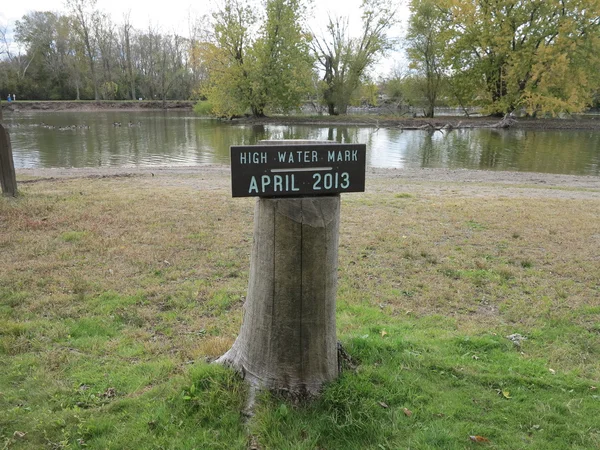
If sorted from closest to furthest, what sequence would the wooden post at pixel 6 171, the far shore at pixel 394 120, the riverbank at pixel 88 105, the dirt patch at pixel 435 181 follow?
the wooden post at pixel 6 171, the dirt patch at pixel 435 181, the far shore at pixel 394 120, the riverbank at pixel 88 105

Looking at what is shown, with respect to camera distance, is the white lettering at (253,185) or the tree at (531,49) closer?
the white lettering at (253,185)

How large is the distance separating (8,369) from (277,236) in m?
2.09

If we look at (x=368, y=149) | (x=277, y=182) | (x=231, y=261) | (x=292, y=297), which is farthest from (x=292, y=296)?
(x=368, y=149)

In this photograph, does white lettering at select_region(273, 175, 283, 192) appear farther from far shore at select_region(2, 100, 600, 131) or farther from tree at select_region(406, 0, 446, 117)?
tree at select_region(406, 0, 446, 117)

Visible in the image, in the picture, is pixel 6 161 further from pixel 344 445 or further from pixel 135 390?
pixel 344 445

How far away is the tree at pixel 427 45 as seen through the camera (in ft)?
157

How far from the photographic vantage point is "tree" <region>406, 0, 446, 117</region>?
157 ft

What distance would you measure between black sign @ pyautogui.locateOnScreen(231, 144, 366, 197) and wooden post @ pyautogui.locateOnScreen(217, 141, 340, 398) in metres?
0.07

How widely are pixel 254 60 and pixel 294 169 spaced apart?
46.2 metres

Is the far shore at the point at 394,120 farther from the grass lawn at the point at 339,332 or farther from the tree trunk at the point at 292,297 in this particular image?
the tree trunk at the point at 292,297

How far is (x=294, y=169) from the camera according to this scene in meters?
2.50

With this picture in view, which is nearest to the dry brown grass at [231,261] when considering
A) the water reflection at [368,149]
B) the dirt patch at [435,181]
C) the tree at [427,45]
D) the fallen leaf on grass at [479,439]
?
the fallen leaf on grass at [479,439]

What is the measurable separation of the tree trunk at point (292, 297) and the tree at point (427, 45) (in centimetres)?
5004

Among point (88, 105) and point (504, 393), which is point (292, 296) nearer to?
point (504, 393)
